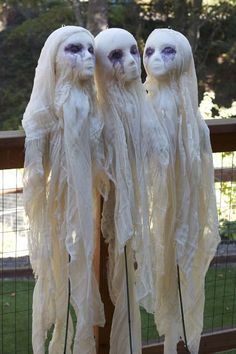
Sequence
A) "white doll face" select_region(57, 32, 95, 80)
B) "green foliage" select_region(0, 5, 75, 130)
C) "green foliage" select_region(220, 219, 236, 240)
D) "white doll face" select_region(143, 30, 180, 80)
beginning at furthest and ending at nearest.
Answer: "green foliage" select_region(0, 5, 75, 130) < "green foliage" select_region(220, 219, 236, 240) < "white doll face" select_region(143, 30, 180, 80) < "white doll face" select_region(57, 32, 95, 80)

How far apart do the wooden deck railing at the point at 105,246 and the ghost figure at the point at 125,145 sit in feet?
0.52

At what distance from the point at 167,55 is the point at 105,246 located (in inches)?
20.2

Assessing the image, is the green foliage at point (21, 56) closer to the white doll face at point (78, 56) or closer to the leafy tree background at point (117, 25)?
the leafy tree background at point (117, 25)

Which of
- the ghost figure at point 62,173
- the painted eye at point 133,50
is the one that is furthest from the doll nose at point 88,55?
the painted eye at point 133,50

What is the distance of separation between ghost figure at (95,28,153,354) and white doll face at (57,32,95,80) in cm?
7

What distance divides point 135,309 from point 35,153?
487mm

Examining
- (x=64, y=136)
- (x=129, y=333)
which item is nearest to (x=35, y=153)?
(x=64, y=136)

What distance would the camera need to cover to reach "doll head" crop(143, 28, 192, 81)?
170 centimetres

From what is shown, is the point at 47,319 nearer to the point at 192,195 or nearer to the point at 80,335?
the point at 80,335

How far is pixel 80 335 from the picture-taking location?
1695 mm

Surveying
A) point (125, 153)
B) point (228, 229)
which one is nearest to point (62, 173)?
point (125, 153)

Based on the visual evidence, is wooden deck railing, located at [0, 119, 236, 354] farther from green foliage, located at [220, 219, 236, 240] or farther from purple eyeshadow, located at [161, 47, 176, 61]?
green foliage, located at [220, 219, 236, 240]

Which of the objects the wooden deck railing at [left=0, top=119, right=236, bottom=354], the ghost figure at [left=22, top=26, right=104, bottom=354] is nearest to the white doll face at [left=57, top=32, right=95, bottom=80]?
the ghost figure at [left=22, top=26, right=104, bottom=354]

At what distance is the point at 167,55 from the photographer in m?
1.70
